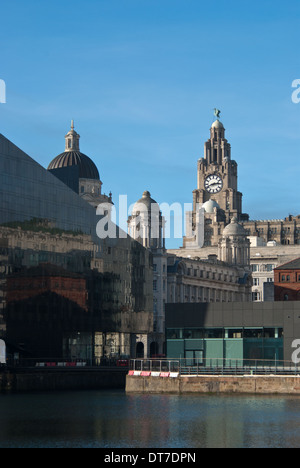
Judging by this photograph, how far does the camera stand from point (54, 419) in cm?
7544

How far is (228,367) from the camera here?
10756 cm

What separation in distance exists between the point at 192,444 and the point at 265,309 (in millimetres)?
55472

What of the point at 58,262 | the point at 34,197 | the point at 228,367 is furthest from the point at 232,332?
the point at 34,197

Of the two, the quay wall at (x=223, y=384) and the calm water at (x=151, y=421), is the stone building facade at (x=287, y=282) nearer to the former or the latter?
the quay wall at (x=223, y=384)

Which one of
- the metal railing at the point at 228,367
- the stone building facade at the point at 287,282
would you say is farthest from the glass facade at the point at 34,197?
the stone building facade at the point at 287,282

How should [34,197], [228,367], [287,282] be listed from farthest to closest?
[287,282]
[34,197]
[228,367]

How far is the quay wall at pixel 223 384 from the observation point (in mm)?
93625

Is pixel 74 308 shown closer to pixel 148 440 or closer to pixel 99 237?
pixel 99 237

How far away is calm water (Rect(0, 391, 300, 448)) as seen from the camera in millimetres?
61719

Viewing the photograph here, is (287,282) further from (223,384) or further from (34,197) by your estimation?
(223,384)

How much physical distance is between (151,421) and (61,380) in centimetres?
4386

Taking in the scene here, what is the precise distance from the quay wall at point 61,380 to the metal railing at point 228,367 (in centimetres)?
422
